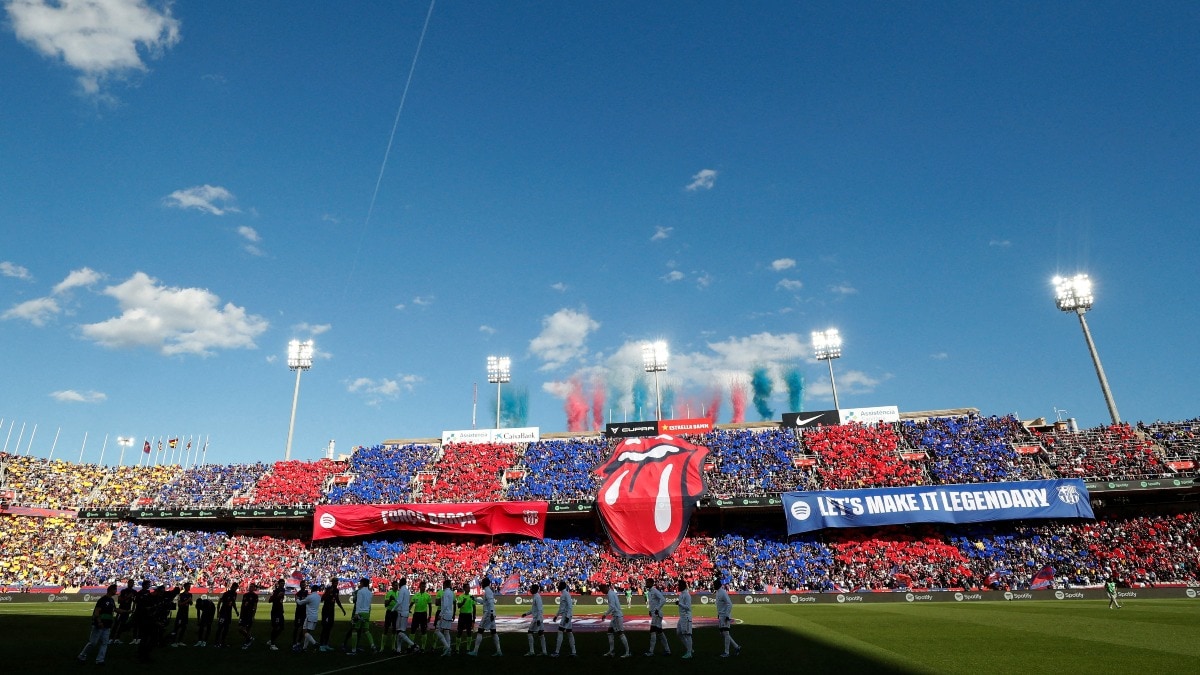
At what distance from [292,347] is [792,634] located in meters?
67.1

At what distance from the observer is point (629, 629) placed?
2272cm

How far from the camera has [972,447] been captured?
49938mm

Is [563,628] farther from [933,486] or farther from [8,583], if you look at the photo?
[8,583]

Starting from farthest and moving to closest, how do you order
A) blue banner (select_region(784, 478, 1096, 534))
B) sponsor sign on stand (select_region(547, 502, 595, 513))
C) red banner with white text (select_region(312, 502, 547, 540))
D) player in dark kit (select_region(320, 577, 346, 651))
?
red banner with white text (select_region(312, 502, 547, 540)), sponsor sign on stand (select_region(547, 502, 595, 513)), blue banner (select_region(784, 478, 1096, 534)), player in dark kit (select_region(320, 577, 346, 651))

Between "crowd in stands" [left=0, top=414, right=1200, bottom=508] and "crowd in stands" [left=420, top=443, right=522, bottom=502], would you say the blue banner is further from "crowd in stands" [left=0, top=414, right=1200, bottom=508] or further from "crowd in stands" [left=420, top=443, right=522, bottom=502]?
"crowd in stands" [left=420, top=443, right=522, bottom=502]

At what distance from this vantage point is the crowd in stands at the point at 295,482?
180 ft

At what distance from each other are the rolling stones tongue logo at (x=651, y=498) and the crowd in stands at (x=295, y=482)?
83.5 ft

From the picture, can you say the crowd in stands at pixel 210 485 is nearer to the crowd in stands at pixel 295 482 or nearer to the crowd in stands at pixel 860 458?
the crowd in stands at pixel 295 482

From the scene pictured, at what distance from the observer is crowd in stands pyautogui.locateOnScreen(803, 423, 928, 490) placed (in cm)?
4725

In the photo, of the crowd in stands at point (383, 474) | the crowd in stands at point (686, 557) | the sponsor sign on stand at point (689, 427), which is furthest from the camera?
the sponsor sign on stand at point (689, 427)

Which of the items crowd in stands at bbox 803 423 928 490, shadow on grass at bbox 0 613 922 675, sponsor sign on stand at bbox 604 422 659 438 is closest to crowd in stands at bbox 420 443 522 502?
sponsor sign on stand at bbox 604 422 659 438

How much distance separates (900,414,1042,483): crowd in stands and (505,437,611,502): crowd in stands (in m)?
26.2

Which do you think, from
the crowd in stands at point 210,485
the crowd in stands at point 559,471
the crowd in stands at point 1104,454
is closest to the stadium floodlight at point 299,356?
the crowd in stands at point 210,485

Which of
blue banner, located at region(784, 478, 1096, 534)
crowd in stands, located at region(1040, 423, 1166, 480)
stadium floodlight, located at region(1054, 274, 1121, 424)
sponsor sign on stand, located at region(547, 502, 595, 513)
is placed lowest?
blue banner, located at region(784, 478, 1096, 534)
